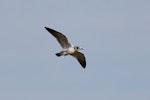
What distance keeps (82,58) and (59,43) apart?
2760mm

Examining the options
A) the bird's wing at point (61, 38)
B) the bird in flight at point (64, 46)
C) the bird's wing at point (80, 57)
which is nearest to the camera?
the bird's wing at point (61, 38)

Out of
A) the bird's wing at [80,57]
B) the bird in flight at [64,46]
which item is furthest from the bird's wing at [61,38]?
the bird's wing at [80,57]

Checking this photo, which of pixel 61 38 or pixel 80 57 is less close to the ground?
pixel 61 38

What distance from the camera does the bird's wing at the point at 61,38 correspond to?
1322 inches

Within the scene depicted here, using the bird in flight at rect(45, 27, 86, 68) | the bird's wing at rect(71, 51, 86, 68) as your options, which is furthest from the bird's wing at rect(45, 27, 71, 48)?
the bird's wing at rect(71, 51, 86, 68)

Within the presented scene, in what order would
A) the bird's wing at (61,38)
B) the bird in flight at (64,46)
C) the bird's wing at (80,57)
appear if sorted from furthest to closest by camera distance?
the bird's wing at (80,57) → the bird in flight at (64,46) → the bird's wing at (61,38)

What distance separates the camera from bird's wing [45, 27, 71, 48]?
3359 centimetres

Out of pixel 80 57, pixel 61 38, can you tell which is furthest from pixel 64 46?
pixel 80 57

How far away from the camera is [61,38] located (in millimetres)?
34312

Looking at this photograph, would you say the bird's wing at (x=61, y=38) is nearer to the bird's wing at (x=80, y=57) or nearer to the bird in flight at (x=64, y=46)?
the bird in flight at (x=64, y=46)

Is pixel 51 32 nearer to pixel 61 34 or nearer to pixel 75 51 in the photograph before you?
pixel 61 34

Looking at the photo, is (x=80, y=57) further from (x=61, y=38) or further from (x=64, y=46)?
(x=61, y=38)

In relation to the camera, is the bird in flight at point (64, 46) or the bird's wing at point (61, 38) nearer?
the bird's wing at point (61, 38)

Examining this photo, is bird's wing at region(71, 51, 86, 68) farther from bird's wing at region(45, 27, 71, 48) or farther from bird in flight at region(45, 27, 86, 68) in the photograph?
bird's wing at region(45, 27, 71, 48)
